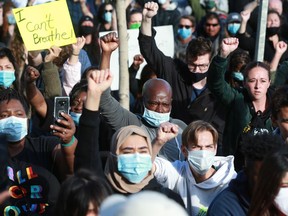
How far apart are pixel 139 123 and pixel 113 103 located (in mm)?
403

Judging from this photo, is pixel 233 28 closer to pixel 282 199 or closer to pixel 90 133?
pixel 90 133

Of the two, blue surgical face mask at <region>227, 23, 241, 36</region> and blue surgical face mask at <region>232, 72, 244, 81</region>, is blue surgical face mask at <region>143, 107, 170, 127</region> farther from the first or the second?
blue surgical face mask at <region>227, 23, 241, 36</region>

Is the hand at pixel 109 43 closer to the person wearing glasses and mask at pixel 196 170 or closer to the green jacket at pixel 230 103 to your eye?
the person wearing glasses and mask at pixel 196 170

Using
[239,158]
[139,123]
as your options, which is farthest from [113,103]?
[239,158]

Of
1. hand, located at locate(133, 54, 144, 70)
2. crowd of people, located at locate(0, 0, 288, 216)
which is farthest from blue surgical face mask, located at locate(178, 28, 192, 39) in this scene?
hand, located at locate(133, 54, 144, 70)

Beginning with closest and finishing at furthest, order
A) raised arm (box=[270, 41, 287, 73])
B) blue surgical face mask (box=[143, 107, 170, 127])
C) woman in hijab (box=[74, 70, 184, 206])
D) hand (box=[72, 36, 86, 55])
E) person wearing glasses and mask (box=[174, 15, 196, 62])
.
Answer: woman in hijab (box=[74, 70, 184, 206]) < blue surgical face mask (box=[143, 107, 170, 127]) < hand (box=[72, 36, 86, 55]) < raised arm (box=[270, 41, 287, 73]) < person wearing glasses and mask (box=[174, 15, 196, 62])

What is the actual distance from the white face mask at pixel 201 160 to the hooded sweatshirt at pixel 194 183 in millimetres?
57

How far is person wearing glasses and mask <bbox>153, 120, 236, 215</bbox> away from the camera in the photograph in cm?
511

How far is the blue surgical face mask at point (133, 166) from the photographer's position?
4.82m

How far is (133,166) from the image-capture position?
483 cm

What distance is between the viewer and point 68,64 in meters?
7.85

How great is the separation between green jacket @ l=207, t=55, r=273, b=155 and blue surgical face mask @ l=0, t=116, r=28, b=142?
191 centimetres

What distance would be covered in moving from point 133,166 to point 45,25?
2.72m

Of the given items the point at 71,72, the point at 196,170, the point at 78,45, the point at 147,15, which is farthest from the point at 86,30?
the point at 196,170
